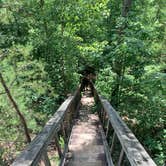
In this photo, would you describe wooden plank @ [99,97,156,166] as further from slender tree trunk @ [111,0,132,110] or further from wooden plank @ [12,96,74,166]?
slender tree trunk @ [111,0,132,110]

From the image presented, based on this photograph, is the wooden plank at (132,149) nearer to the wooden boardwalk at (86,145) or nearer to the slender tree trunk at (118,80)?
the wooden boardwalk at (86,145)

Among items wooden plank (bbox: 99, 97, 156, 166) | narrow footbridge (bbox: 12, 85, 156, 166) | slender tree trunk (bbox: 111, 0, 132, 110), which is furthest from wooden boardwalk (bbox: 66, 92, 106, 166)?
slender tree trunk (bbox: 111, 0, 132, 110)

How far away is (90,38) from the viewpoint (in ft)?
35.4

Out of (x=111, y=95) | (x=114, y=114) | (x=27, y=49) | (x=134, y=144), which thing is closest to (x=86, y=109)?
(x=111, y=95)

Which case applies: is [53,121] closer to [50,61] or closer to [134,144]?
[134,144]

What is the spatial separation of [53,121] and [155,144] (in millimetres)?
4765

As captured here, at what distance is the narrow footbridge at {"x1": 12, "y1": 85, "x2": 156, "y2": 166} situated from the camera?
2.41m

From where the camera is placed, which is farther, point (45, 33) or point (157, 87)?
point (45, 33)

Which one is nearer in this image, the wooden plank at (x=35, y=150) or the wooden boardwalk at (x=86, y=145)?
the wooden plank at (x=35, y=150)

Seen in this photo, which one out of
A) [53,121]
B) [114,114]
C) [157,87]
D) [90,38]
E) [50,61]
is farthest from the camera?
[90,38]

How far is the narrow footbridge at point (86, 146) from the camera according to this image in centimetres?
241

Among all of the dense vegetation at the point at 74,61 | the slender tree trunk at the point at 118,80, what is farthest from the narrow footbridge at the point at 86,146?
the dense vegetation at the point at 74,61

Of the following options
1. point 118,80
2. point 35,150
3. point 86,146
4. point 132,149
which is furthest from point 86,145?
point 118,80

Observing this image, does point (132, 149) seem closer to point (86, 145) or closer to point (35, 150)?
point (35, 150)
